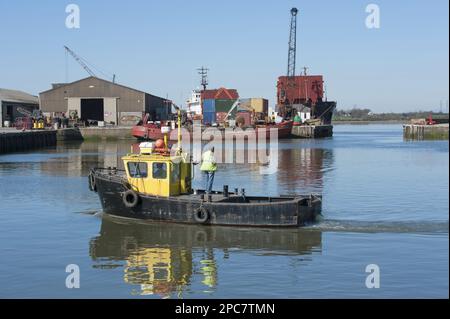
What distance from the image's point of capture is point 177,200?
2014 centimetres

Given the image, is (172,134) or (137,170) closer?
(137,170)

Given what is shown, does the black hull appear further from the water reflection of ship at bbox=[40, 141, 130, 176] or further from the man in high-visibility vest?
the water reflection of ship at bbox=[40, 141, 130, 176]

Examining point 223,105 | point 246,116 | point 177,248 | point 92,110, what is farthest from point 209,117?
point 177,248

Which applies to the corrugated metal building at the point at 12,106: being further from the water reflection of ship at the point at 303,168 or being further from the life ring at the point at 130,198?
the life ring at the point at 130,198

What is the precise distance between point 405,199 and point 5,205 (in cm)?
1601

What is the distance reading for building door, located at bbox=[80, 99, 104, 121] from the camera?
8874 cm

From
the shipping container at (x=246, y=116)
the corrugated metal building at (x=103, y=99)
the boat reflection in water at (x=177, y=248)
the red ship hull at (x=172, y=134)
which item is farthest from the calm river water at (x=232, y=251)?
the shipping container at (x=246, y=116)

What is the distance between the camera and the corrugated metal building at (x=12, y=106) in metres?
81.8

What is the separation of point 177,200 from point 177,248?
2.56 m

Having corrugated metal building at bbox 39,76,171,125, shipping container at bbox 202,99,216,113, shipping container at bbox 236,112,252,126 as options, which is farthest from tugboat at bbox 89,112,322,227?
shipping container at bbox 202,99,216,113

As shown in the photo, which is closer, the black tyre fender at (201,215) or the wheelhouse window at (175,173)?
the black tyre fender at (201,215)

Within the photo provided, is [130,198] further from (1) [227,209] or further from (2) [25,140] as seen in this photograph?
(2) [25,140]
